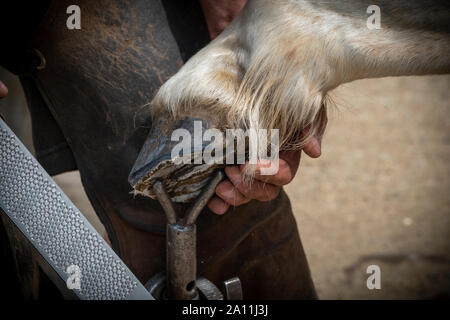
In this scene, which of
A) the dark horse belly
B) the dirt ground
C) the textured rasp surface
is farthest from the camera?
the dirt ground

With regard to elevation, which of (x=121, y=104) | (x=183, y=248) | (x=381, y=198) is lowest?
(x=381, y=198)

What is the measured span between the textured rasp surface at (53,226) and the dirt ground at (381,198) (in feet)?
2.24

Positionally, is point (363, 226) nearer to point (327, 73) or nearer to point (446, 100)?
point (446, 100)

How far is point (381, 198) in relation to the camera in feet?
6.71

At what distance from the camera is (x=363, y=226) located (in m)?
1.90

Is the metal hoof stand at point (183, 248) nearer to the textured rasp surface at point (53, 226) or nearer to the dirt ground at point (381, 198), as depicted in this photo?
the textured rasp surface at point (53, 226)

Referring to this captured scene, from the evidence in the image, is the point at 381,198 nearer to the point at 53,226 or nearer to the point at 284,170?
the point at 284,170

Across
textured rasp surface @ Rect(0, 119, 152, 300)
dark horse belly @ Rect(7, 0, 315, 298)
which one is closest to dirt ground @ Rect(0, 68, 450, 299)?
dark horse belly @ Rect(7, 0, 315, 298)

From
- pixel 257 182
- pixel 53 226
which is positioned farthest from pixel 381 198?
pixel 53 226

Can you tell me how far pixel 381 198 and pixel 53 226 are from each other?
1762mm

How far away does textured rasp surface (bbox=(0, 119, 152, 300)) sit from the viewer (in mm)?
505

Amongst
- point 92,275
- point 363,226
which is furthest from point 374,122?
point 92,275

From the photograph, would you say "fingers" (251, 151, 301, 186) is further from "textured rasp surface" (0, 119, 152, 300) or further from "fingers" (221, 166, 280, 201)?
"textured rasp surface" (0, 119, 152, 300)

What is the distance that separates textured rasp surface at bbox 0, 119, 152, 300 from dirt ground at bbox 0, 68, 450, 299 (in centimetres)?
68
